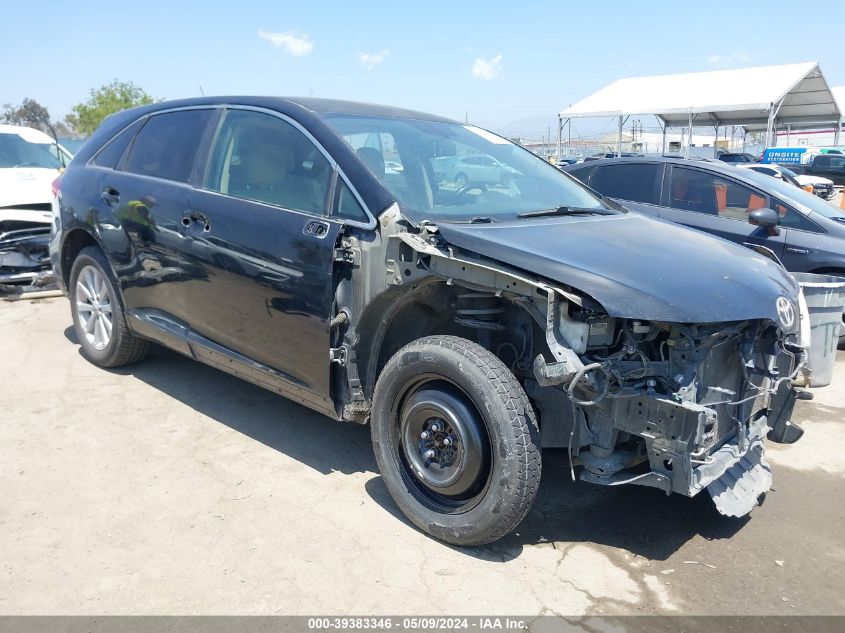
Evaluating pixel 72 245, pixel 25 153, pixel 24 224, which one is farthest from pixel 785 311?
pixel 25 153

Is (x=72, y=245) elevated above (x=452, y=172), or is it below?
below

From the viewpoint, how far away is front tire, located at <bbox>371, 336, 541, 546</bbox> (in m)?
2.85

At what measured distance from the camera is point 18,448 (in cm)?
401

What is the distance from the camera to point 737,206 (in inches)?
269

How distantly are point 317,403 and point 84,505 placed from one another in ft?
4.00

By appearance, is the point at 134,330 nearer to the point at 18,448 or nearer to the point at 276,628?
the point at 18,448

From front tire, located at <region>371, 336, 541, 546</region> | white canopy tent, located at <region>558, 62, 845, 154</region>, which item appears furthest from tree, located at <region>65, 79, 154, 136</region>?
front tire, located at <region>371, 336, 541, 546</region>

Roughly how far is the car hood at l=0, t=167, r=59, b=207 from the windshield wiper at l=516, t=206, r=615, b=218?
19.1ft

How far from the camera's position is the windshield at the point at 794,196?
264 inches

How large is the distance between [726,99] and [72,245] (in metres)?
26.5

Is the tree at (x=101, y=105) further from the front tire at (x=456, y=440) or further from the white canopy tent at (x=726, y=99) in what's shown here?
the front tire at (x=456, y=440)

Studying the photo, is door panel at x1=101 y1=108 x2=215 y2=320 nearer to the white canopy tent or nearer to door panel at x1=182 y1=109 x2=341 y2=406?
door panel at x1=182 y1=109 x2=341 y2=406

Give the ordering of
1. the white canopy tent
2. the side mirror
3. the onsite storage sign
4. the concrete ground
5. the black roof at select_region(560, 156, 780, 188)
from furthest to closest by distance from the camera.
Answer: the onsite storage sign < the white canopy tent < the black roof at select_region(560, 156, 780, 188) < the side mirror < the concrete ground

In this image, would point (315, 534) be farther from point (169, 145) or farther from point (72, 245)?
point (72, 245)
